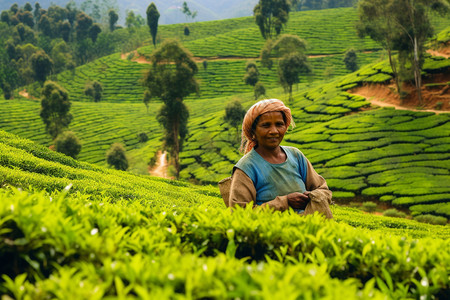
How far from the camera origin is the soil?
72.8 feet

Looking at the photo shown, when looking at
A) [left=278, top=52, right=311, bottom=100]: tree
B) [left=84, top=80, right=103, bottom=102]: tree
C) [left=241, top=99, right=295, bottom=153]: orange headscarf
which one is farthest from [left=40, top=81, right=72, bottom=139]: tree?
[left=241, top=99, right=295, bottom=153]: orange headscarf

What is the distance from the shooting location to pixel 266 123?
3.33m

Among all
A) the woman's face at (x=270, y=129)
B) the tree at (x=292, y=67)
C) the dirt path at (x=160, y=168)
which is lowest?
the dirt path at (x=160, y=168)

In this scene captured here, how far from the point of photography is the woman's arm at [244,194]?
309cm

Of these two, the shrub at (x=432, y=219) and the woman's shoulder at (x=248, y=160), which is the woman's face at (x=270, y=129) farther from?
the shrub at (x=432, y=219)

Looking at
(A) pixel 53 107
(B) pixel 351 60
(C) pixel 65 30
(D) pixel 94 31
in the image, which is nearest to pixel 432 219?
(A) pixel 53 107

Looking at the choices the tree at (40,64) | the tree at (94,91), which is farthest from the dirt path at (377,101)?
the tree at (40,64)

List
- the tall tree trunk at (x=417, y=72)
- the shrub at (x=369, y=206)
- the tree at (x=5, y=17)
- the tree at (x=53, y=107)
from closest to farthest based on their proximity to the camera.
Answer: the shrub at (x=369, y=206) < the tall tree trunk at (x=417, y=72) < the tree at (x=53, y=107) < the tree at (x=5, y=17)

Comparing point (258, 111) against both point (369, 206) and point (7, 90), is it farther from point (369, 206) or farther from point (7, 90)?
point (7, 90)

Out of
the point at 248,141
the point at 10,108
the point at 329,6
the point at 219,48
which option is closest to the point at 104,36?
the point at 219,48

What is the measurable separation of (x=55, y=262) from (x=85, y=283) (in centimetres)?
50

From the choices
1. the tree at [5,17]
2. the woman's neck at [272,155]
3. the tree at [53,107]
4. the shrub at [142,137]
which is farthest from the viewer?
the tree at [5,17]

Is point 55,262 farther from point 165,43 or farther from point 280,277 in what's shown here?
point 165,43

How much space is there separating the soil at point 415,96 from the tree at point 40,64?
43.3 metres
